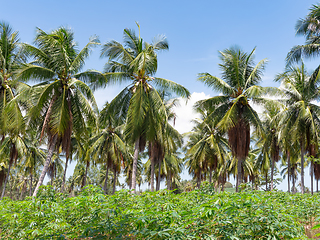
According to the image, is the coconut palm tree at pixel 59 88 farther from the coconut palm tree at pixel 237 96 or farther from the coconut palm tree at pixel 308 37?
the coconut palm tree at pixel 308 37

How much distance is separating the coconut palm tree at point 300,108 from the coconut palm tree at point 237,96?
316cm

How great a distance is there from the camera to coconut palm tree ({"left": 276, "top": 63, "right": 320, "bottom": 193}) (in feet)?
57.0

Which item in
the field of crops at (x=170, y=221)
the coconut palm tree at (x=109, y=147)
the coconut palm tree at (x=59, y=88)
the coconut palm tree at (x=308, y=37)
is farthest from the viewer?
the coconut palm tree at (x=109, y=147)

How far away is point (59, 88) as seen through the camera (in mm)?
14086

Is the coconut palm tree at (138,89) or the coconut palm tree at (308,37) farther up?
the coconut palm tree at (308,37)

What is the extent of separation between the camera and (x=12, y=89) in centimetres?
1548

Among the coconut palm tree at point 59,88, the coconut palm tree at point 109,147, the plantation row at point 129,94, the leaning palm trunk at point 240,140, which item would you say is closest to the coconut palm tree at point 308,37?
the plantation row at point 129,94

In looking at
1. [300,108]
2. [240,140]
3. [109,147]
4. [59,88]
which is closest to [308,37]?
[300,108]

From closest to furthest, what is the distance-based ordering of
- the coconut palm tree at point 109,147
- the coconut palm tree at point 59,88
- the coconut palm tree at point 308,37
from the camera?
the coconut palm tree at point 59,88 → the coconut palm tree at point 308,37 → the coconut palm tree at point 109,147

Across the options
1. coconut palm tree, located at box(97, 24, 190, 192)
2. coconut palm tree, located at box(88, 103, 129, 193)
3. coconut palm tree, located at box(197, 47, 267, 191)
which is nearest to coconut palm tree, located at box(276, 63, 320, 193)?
coconut palm tree, located at box(197, 47, 267, 191)

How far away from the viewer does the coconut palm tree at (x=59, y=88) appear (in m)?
13.0

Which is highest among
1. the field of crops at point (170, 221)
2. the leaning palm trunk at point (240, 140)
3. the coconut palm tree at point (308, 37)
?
the coconut palm tree at point (308, 37)

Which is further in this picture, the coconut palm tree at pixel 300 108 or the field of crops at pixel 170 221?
the coconut palm tree at pixel 300 108

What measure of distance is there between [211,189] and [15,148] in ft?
69.6
